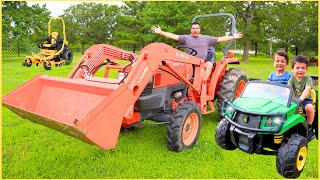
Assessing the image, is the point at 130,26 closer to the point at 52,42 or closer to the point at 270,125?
the point at 52,42

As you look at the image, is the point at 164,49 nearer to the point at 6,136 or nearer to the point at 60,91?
the point at 60,91

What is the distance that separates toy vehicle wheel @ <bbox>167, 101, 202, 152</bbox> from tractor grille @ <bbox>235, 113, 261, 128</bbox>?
1.22 meters

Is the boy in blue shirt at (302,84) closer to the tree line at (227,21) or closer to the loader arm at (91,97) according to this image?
the loader arm at (91,97)

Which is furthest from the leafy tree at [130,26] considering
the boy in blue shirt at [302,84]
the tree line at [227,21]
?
the boy in blue shirt at [302,84]

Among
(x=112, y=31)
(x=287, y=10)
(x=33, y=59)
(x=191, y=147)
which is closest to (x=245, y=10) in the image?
(x=287, y=10)

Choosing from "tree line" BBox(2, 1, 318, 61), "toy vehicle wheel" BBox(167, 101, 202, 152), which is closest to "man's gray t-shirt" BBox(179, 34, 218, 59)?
"toy vehicle wheel" BBox(167, 101, 202, 152)

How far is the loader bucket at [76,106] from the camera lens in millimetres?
3336

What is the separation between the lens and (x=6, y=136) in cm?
539

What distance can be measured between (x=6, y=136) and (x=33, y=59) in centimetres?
1199

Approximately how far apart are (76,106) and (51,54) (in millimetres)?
13099

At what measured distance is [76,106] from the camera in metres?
4.24

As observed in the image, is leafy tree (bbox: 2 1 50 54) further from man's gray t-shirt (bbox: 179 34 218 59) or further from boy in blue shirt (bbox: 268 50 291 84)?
boy in blue shirt (bbox: 268 50 291 84)

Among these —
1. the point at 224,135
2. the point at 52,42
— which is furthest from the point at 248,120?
the point at 52,42

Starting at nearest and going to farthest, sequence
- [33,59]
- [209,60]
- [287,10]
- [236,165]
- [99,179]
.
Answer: [99,179]
[236,165]
[209,60]
[33,59]
[287,10]
